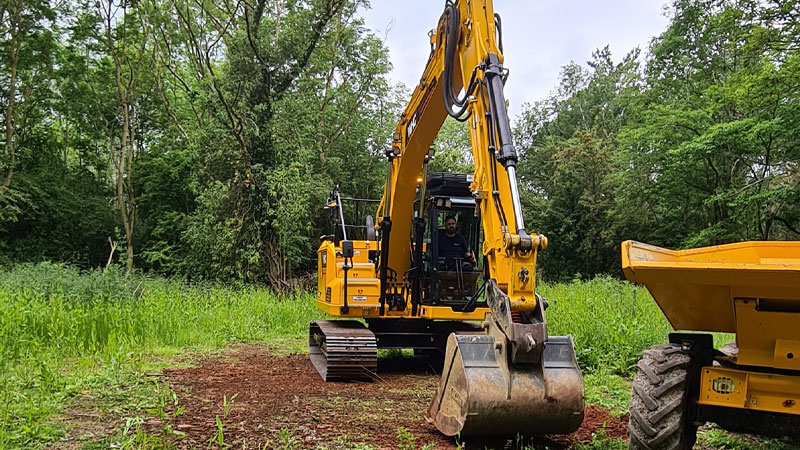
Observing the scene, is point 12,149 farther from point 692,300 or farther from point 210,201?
point 692,300

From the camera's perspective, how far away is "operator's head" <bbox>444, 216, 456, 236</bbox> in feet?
26.4

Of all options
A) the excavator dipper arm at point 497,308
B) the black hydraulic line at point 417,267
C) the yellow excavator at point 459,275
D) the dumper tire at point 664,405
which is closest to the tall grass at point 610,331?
the yellow excavator at point 459,275

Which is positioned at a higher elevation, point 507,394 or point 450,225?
point 450,225

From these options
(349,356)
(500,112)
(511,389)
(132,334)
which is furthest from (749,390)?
(132,334)

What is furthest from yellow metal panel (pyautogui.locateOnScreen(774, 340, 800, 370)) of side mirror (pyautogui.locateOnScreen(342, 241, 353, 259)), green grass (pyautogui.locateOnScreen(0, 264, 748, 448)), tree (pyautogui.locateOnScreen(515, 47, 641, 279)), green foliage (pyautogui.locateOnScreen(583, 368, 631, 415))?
tree (pyautogui.locateOnScreen(515, 47, 641, 279))

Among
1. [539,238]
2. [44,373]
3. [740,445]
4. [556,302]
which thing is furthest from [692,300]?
[556,302]

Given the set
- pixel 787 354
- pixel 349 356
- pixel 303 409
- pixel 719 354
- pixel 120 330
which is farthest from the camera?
pixel 120 330

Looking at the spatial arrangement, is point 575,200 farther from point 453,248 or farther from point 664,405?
point 664,405

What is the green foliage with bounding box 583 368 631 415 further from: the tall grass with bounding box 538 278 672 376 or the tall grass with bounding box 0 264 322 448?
the tall grass with bounding box 0 264 322 448

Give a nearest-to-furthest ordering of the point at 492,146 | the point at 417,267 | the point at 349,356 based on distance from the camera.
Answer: the point at 492,146
the point at 349,356
the point at 417,267

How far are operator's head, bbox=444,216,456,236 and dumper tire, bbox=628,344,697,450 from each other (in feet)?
14.4

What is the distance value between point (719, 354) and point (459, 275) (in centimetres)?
417

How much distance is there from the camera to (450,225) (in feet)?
26.5

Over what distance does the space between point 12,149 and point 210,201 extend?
7624 millimetres
